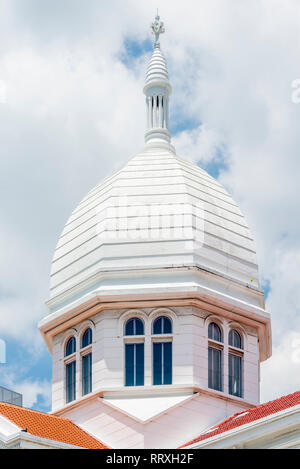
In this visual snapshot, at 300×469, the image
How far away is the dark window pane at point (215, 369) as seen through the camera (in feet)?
156

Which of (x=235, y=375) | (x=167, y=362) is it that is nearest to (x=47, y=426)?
(x=167, y=362)

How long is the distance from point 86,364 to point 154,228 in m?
6.01

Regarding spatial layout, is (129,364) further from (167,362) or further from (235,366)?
(235,366)

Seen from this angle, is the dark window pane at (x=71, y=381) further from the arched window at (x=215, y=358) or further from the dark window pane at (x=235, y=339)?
the dark window pane at (x=235, y=339)

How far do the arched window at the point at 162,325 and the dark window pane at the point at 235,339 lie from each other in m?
2.69

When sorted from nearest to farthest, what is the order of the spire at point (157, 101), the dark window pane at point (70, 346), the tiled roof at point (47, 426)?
the tiled roof at point (47, 426), the dark window pane at point (70, 346), the spire at point (157, 101)

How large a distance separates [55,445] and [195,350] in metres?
10.0

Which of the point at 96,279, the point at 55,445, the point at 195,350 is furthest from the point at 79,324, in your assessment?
the point at 55,445

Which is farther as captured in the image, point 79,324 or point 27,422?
point 79,324

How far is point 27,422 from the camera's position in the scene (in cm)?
4200

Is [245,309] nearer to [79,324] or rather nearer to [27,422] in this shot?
[79,324]

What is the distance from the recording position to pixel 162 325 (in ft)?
156

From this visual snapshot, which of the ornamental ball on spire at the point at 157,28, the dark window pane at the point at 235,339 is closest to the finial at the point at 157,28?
the ornamental ball on spire at the point at 157,28
